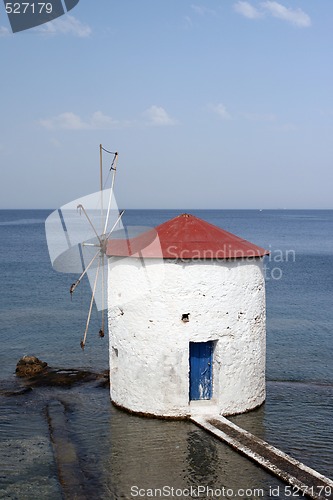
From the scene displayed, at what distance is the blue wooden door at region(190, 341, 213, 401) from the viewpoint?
13562 millimetres

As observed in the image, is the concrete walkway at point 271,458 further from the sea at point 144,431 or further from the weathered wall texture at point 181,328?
the weathered wall texture at point 181,328

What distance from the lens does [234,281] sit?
13.4m

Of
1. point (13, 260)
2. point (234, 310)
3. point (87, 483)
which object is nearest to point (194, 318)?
point (234, 310)

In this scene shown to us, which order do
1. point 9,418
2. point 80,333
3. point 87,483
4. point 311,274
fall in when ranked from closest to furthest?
1. point 87,483
2. point 9,418
3. point 80,333
4. point 311,274

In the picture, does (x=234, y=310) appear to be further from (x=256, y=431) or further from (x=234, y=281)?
(x=256, y=431)

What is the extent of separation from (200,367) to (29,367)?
699 cm

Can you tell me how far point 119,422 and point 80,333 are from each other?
36.9 ft

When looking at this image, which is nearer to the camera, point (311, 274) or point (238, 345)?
point (238, 345)

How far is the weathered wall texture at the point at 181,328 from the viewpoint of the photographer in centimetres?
1312

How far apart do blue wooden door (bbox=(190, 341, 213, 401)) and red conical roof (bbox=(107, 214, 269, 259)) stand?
2152 millimetres

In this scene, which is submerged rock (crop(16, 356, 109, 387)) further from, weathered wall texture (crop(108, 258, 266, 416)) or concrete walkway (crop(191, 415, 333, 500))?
concrete walkway (crop(191, 415, 333, 500))

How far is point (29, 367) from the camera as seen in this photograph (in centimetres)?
1830

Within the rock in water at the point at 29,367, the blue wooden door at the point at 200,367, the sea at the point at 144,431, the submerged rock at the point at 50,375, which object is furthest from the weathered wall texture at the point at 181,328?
the rock in water at the point at 29,367

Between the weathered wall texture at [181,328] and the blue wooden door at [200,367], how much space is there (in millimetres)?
208
